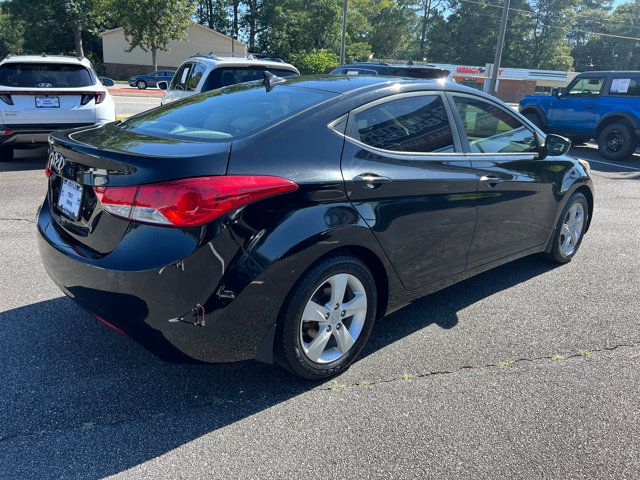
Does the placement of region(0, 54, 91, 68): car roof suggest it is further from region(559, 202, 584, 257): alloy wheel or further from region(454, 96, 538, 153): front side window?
region(559, 202, 584, 257): alloy wheel

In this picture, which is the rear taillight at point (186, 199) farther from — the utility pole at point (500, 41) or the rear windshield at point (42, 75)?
the utility pole at point (500, 41)

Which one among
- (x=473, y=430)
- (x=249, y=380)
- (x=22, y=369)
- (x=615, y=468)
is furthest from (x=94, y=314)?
(x=615, y=468)

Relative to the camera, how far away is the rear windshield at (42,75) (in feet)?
24.8

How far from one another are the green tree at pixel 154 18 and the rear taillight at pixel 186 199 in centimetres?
3451

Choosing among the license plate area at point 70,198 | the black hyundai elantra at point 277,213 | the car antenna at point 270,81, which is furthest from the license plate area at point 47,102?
the license plate area at point 70,198

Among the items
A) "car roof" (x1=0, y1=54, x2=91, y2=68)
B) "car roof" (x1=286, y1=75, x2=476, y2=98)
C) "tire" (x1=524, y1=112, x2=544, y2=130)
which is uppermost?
"car roof" (x1=286, y1=75, x2=476, y2=98)

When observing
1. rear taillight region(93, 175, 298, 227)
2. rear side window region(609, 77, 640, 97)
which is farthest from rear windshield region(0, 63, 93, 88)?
rear side window region(609, 77, 640, 97)

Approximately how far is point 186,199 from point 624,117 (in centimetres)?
1227

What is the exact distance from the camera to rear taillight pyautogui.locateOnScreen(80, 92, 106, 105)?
307 inches

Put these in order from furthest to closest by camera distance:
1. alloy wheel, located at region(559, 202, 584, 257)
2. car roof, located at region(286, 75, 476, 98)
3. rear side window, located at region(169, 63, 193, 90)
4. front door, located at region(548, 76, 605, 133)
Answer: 1. front door, located at region(548, 76, 605, 133)
2. rear side window, located at region(169, 63, 193, 90)
3. alloy wheel, located at region(559, 202, 584, 257)
4. car roof, located at region(286, 75, 476, 98)

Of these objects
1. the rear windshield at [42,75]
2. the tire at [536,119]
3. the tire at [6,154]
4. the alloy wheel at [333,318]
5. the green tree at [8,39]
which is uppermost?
the green tree at [8,39]

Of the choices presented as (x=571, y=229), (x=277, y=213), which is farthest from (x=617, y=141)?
(x=277, y=213)

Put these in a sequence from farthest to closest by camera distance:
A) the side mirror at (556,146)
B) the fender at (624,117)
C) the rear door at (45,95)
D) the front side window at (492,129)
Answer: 1. the fender at (624,117)
2. the rear door at (45,95)
3. the side mirror at (556,146)
4. the front side window at (492,129)

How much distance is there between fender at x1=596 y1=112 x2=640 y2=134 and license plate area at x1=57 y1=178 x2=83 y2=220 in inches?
482
